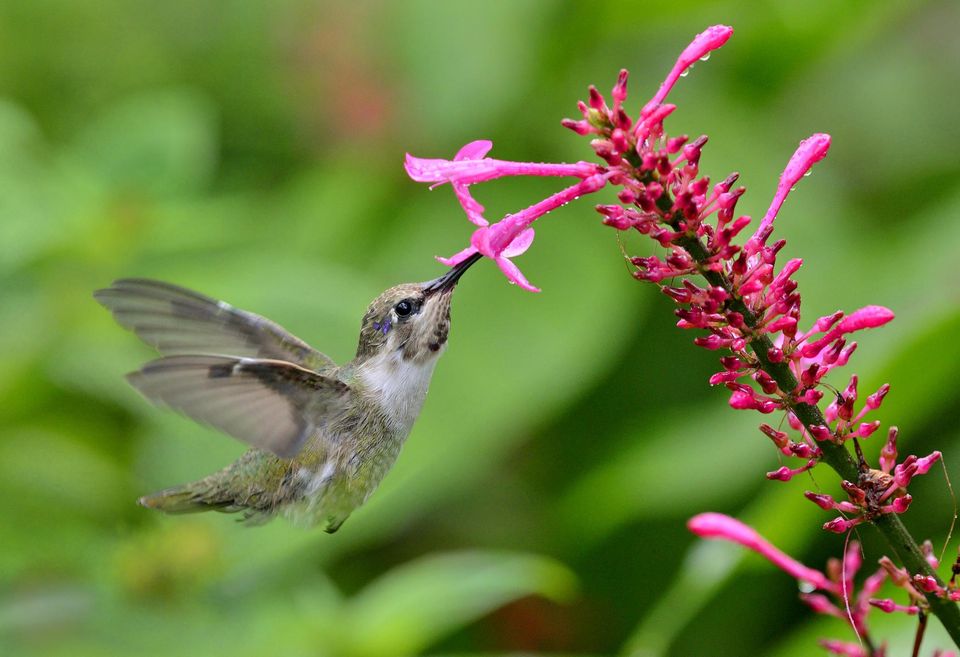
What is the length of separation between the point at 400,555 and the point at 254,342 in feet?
5.97

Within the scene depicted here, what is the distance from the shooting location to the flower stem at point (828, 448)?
132 centimetres

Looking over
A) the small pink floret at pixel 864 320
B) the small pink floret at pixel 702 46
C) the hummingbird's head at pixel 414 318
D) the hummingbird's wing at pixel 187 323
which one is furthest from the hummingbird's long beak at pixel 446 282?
the small pink floret at pixel 864 320

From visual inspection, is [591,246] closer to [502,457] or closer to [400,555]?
[502,457]

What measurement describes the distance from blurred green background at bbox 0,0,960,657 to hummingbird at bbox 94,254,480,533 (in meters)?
0.68

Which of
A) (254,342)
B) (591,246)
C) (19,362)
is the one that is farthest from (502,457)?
(254,342)

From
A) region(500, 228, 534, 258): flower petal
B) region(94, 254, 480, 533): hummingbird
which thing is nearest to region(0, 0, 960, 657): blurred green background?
region(94, 254, 480, 533): hummingbird

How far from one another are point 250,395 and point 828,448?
1.04 meters

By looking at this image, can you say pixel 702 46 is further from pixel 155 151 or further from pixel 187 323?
pixel 155 151

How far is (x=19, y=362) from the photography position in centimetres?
326

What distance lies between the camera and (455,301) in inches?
162

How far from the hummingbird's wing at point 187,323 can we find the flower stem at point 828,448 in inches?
38.8

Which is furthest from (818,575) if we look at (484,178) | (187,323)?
(187,323)

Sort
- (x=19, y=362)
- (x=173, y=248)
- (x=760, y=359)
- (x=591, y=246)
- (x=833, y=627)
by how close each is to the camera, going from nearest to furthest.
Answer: (x=760, y=359) → (x=833, y=627) → (x=19, y=362) → (x=173, y=248) → (x=591, y=246)

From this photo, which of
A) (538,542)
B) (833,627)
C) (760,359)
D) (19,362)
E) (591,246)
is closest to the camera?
(760,359)
